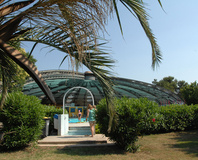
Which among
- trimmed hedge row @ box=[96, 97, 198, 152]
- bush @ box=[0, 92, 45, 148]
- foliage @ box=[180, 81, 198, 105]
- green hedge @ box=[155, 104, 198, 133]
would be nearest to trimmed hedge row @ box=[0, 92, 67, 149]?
bush @ box=[0, 92, 45, 148]

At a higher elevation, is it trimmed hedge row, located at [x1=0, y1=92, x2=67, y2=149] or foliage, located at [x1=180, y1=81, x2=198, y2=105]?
foliage, located at [x1=180, y1=81, x2=198, y2=105]

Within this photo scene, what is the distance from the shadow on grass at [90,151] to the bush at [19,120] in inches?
40.1

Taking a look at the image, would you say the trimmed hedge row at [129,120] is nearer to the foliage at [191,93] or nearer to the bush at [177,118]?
the bush at [177,118]

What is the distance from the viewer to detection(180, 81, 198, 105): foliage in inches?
472

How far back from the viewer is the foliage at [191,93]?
1199cm

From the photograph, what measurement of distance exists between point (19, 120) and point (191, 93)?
10.9 m

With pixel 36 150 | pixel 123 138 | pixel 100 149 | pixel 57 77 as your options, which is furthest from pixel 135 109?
pixel 57 77

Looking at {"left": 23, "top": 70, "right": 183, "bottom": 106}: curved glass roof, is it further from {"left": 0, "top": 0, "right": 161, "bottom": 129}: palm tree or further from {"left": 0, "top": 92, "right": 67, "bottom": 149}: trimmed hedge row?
{"left": 0, "top": 0, "right": 161, "bottom": 129}: palm tree

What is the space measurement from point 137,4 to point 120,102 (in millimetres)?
3737

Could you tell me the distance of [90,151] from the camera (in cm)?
568

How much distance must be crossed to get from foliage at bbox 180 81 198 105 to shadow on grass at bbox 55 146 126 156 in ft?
27.1

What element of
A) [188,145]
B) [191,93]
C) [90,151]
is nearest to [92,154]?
[90,151]

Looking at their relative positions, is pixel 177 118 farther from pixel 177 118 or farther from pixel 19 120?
pixel 19 120

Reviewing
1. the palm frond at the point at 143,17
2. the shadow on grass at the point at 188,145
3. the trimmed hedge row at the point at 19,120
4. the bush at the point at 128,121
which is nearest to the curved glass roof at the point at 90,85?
the shadow on grass at the point at 188,145
